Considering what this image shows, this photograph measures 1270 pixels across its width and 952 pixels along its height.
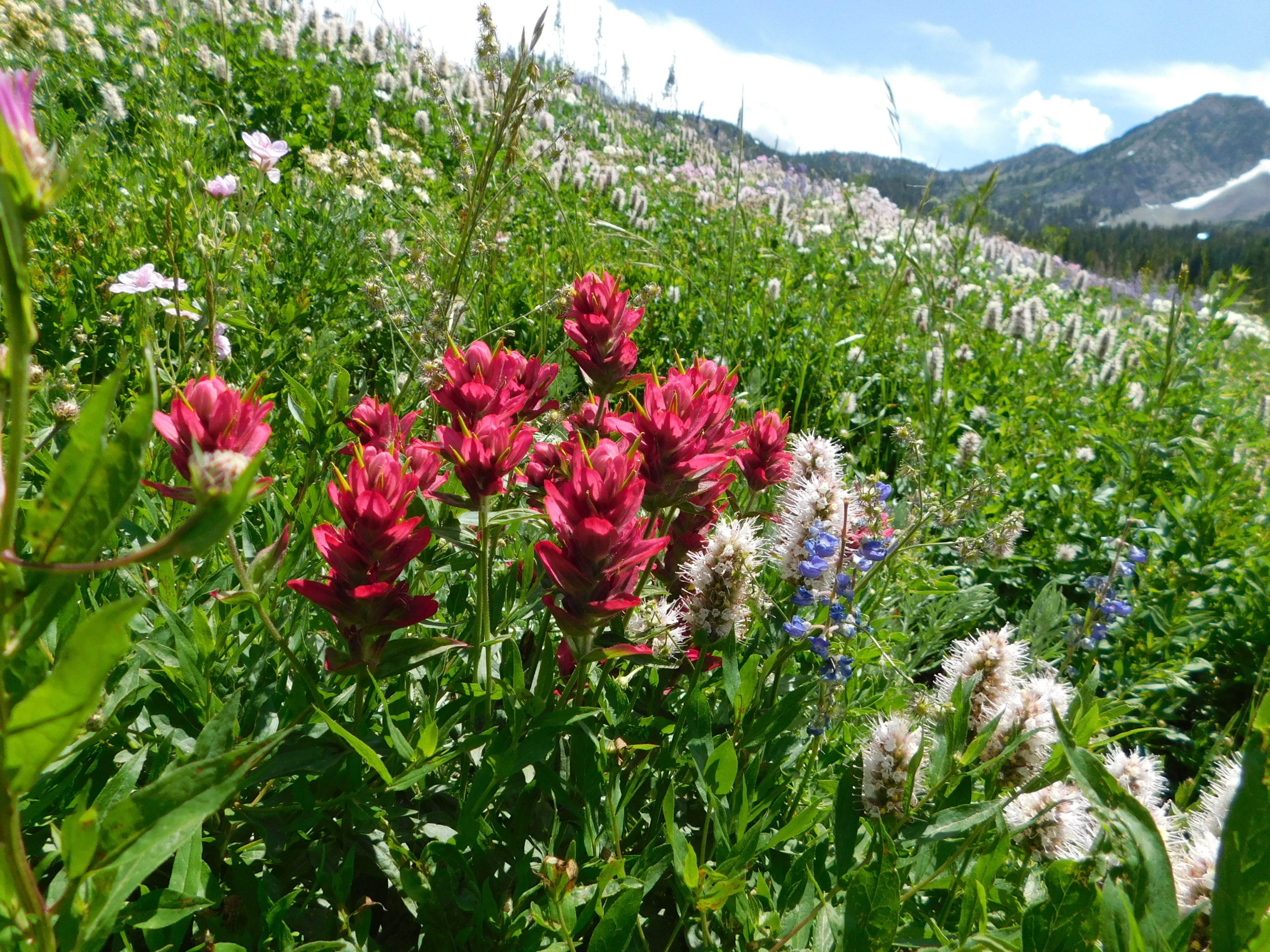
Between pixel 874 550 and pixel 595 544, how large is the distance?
0.62 m

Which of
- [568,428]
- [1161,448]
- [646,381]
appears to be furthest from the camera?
[1161,448]

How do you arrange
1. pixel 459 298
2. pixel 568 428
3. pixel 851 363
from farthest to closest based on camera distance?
1. pixel 851 363
2. pixel 459 298
3. pixel 568 428

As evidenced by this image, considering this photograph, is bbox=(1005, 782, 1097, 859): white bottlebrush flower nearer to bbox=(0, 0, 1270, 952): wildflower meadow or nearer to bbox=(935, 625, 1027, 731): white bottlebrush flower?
bbox=(0, 0, 1270, 952): wildflower meadow

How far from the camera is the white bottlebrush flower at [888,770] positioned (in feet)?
3.79

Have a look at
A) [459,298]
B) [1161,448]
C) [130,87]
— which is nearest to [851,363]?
[1161,448]

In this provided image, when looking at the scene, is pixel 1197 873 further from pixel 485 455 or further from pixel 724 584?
pixel 485 455

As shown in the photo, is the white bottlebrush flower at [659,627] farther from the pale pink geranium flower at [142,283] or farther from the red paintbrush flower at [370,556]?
the pale pink geranium flower at [142,283]

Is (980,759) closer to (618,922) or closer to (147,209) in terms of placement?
(618,922)

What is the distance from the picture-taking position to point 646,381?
5.01ft

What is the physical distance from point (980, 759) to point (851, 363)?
10.2 feet

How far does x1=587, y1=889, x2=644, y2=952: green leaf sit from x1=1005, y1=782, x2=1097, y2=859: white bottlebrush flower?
2.14 feet

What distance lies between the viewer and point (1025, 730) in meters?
1.21

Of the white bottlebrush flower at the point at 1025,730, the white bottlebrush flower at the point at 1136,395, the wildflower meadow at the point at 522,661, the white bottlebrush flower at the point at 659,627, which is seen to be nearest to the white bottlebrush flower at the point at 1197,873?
the wildflower meadow at the point at 522,661

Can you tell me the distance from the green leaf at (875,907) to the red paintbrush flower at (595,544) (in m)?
0.41
